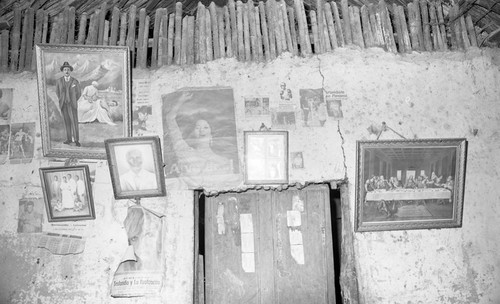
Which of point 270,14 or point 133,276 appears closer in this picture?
point 133,276

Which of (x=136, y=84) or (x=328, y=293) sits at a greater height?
(x=136, y=84)

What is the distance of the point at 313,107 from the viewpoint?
3.44 meters

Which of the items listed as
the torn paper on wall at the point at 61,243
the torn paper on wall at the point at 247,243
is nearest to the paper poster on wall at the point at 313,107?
the torn paper on wall at the point at 247,243

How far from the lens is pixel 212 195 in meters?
3.42

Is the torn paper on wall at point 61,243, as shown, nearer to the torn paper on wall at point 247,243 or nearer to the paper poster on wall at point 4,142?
the paper poster on wall at point 4,142

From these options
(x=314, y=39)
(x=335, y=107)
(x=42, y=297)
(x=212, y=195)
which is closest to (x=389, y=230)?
(x=335, y=107)

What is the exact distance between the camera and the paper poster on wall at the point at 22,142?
3316mm

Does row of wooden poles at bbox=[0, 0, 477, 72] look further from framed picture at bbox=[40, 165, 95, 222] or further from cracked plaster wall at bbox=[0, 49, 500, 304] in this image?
A: framed picture at bbox=[40, 165, 95, 222]

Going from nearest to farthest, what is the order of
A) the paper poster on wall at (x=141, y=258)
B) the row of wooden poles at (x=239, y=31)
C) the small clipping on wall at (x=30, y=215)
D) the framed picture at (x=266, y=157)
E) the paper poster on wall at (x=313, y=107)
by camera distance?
the paper poster on wall at (x=141, y=258) → the small clipping on wall at (x=30, y=215) → the framed picture at (x=266, y=157) → the paper poster on wall at (x=313, y=107) → the row of wooden poles at (x=239, y=31)

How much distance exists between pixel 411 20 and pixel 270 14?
1303 mm

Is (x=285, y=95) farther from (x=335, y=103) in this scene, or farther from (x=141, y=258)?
(x=141, y=258)

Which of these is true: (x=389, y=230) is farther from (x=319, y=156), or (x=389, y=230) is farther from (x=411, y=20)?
(x=411, y=20)

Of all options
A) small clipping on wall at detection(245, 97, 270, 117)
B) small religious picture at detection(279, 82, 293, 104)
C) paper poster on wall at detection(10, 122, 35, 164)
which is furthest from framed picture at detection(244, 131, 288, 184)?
paper poster on wall at detection(10, 122, 35, 164)

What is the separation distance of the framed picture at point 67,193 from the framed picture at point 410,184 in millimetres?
2196
